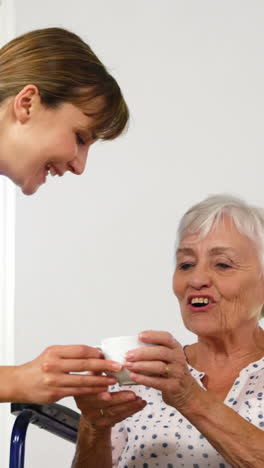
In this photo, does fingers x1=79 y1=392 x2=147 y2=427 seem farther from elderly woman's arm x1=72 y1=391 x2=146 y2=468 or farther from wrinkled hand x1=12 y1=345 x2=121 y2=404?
wrinkled hand x1=12 y1=345 x2=121 y2=404

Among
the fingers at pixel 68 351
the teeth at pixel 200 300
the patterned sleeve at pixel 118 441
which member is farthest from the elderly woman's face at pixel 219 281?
the fingers at pixel 68 351

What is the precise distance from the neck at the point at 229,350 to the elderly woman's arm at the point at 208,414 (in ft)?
1.30

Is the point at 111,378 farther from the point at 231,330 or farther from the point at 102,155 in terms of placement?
the point at 102,155

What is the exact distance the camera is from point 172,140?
108 inches

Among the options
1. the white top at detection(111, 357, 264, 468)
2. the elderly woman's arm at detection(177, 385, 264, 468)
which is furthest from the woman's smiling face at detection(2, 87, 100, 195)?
the white top at detection(111, 357, 264, 468)

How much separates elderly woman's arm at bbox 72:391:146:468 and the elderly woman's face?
1.14 feet

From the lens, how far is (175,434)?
1761 millimetres

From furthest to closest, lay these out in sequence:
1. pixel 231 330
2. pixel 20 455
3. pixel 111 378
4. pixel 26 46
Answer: pixel 231 330
pixel 20 455
pixel 26 46
pixel 111 378

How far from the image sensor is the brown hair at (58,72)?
1.45 metres

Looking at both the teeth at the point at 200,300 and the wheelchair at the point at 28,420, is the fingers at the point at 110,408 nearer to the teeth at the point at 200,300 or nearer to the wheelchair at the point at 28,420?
the wheelchair at the point at 28,420

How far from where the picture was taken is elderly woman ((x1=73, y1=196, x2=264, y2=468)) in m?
1.48

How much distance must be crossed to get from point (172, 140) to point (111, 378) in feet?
4.90

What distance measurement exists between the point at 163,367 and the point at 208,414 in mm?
149

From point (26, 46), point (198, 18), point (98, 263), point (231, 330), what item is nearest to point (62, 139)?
A: point (26, 46)
